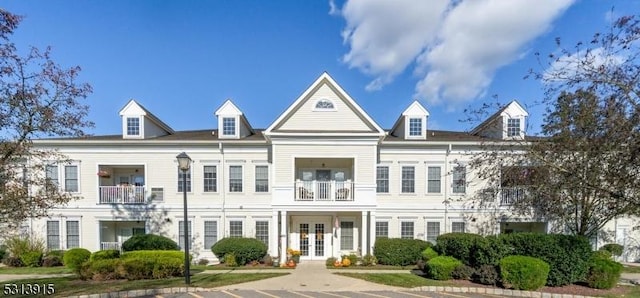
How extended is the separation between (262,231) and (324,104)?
760 cm

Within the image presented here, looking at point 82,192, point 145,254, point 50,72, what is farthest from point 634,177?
point 82,192

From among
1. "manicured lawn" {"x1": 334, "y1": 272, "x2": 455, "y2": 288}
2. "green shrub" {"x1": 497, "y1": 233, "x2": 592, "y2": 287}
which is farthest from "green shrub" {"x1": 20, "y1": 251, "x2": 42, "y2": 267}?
"green shrub" {"x1": 497, "y1": 233, "x2": 592, "y2": 287}

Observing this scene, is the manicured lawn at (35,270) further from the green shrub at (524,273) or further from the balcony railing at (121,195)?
Result: the green shrub at (524,273)

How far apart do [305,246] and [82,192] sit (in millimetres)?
12348

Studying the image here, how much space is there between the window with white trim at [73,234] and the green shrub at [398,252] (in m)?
15.8

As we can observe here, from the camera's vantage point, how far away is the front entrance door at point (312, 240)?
16516mm

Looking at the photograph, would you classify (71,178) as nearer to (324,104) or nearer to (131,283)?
(131,283)

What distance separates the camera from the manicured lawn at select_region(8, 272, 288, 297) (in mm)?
9328

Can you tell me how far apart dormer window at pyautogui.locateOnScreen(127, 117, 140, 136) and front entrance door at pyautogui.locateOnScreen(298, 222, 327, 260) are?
10.5m

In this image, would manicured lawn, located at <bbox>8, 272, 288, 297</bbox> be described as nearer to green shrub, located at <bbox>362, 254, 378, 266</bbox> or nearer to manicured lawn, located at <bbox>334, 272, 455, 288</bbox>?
manicured lawn, located at <bbox>334, 272, 455, 288</bbox>

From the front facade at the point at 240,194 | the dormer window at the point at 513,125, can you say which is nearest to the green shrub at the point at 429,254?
the front facade at the point at 240,194

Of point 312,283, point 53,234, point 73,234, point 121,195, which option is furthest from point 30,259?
point 312,283

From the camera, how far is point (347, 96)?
1535cm

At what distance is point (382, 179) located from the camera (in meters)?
16.7
